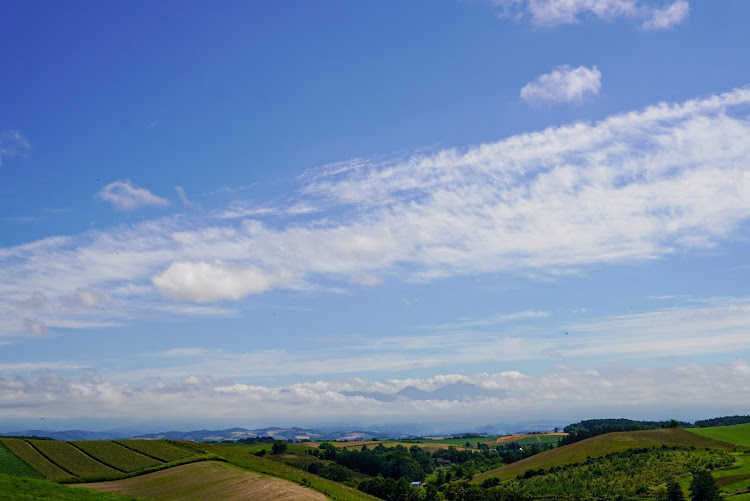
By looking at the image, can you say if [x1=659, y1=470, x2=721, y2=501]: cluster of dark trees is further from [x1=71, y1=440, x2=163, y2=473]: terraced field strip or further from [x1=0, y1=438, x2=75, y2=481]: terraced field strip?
[x1=0, y1=438, x2=75, y2=481]: terraced field strip

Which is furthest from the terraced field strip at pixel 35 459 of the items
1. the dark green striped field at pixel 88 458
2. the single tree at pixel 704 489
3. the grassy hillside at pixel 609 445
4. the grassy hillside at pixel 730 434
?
the grassy hillside at pixel 730 434

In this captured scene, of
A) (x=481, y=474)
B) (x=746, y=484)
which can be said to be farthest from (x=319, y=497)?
(x=481, y=474)

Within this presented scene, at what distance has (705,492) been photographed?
306 feet

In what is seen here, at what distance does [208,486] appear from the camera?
85.1m

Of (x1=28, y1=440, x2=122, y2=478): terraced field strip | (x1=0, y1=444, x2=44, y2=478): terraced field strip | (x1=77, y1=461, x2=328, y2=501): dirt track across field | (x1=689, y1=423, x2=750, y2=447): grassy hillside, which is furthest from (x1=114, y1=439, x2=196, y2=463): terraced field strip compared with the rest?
(x1=689, y1=423, x2=750, y2=447): grassy hillside

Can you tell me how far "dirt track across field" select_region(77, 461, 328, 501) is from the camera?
77562 mm

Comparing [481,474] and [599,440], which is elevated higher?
[599,440]

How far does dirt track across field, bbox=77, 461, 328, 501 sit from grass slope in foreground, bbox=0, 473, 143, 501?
56.9 feet

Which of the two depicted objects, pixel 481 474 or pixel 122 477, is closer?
pixel 122 477

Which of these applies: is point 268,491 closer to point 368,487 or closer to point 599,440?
point 368,487

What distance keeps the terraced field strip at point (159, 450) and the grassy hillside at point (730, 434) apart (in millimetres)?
132062

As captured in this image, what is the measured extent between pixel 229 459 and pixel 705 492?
80013 millimetres

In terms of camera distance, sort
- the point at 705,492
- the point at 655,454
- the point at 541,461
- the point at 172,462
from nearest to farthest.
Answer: the point at 705,492
the point at 172,462
the point at 655,454
the point at 541,461

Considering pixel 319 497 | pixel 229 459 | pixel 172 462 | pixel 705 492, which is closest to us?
pixel 319 497
